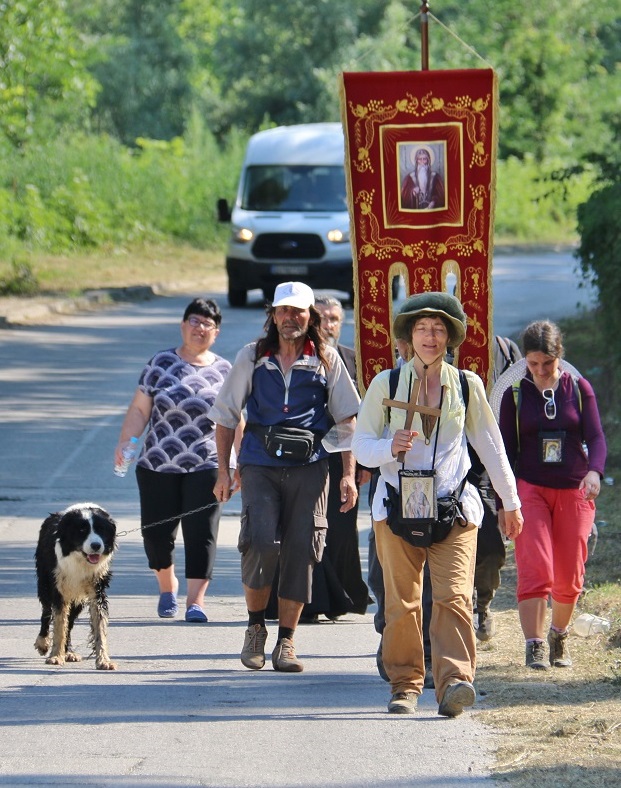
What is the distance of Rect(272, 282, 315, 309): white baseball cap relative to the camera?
7965 mm

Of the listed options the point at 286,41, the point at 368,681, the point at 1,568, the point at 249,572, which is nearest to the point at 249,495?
the point at 249,572

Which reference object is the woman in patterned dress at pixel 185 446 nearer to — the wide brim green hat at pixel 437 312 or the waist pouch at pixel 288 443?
the waist pouch at pixel 288 443

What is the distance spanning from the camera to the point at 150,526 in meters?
9.45

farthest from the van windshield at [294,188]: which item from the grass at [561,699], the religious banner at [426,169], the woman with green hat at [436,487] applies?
the woman with green hat at [436,487]

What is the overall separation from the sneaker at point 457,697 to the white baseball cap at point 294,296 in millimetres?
2079

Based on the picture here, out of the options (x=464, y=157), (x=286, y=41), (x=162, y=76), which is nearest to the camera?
(x=464, y=157)

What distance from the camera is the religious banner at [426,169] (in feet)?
30.4

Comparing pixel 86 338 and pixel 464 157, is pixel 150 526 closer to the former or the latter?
pixel 464 157

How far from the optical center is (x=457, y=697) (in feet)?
22.8

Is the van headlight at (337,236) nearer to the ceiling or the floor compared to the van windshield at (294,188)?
nearer to the floor

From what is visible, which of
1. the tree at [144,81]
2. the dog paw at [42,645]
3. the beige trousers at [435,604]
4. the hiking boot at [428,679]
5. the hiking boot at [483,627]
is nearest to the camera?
the beige trousers at [435,604]

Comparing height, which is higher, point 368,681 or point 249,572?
point 249,572

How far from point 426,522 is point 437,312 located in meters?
0.90

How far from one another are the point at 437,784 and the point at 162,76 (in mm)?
51098
